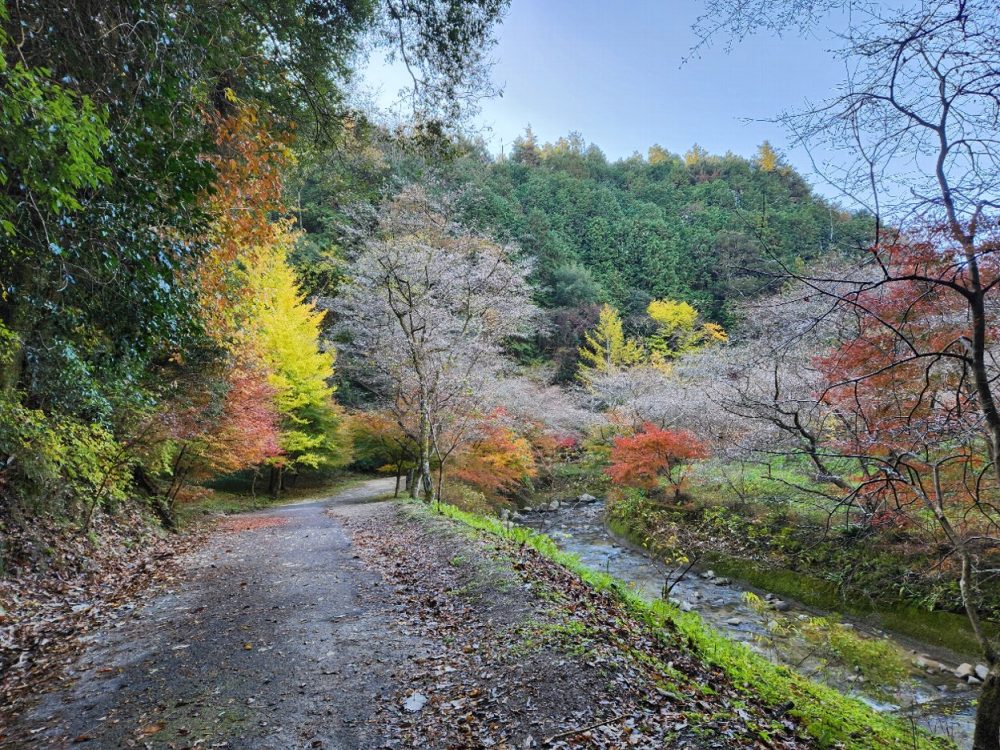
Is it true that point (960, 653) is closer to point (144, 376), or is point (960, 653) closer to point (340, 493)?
point (144, 376)

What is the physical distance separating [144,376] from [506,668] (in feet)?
29.5

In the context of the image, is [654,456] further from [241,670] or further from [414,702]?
[241,670]

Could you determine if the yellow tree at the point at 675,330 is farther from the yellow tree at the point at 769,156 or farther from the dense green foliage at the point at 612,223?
the yellow tree at the point at 769,156

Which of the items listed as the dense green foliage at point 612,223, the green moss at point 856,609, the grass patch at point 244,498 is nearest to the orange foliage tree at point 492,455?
the green moss at point 856,609

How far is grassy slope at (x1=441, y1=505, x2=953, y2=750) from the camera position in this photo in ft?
12.4

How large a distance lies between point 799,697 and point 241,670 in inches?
191

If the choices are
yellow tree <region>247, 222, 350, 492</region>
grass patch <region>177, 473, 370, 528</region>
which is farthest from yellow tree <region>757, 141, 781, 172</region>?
yellow tree <region>247, 222, 350, 492</region>

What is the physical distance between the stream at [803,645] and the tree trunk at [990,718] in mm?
712

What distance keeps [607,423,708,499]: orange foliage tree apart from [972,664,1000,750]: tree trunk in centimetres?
1185

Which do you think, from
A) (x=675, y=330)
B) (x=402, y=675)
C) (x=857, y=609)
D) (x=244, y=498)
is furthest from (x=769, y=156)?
(x=675, y=330)

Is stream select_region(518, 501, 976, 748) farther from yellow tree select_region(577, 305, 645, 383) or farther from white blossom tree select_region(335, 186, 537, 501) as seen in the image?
yellow tree select_region(577, 305, 645, 383)

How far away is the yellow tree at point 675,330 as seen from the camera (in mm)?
29281

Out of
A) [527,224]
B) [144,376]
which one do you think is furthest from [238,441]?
[527,224]

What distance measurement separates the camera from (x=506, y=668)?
3971 millimetres
